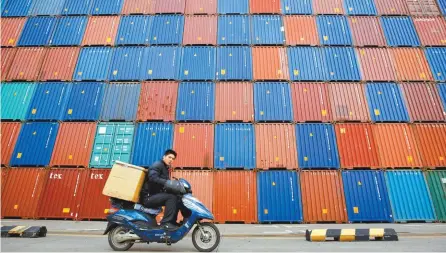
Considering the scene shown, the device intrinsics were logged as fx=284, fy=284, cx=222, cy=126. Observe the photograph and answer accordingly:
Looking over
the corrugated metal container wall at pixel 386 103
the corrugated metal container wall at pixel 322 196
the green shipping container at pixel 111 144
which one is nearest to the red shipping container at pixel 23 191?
the green shipping container at pixel 111 144

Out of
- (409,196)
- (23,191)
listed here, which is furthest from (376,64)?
(23,191)

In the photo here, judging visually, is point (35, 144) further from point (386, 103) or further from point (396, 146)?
point (386, 103)

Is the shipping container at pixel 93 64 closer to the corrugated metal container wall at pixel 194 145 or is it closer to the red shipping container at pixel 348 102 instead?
the corrugated metal container wall at pixel 194 145

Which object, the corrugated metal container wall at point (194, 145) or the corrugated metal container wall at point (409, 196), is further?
the corrugated metal container wall at point (194, 145)

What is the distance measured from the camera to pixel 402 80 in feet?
57.9

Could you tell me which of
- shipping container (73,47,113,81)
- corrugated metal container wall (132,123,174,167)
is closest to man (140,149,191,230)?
corrugated metal container wall (132,123,174,167)

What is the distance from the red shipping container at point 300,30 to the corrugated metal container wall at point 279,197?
941 cm

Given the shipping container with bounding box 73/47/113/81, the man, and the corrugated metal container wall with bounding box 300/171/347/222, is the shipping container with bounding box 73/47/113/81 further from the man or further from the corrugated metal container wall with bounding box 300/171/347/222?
the man

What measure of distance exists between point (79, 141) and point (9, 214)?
15.9ft

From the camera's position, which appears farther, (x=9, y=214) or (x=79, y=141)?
(x=79, y=141)

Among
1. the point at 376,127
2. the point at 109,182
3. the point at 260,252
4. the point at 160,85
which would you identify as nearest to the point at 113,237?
the point at 109,182

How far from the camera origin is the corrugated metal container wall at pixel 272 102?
655 inches

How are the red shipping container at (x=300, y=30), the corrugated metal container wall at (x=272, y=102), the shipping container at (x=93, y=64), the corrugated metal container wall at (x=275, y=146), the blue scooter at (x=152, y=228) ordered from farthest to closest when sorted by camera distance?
the red shipping container at (x=300, y=30), the shipping container at (x=93, y=64), the corrugated metal container wall at (x=272, y=102), the corrugated metal container wall at (x=275, y=146), the blue scooter at (x=152, y=228)

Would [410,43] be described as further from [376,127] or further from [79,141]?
[79,141]
